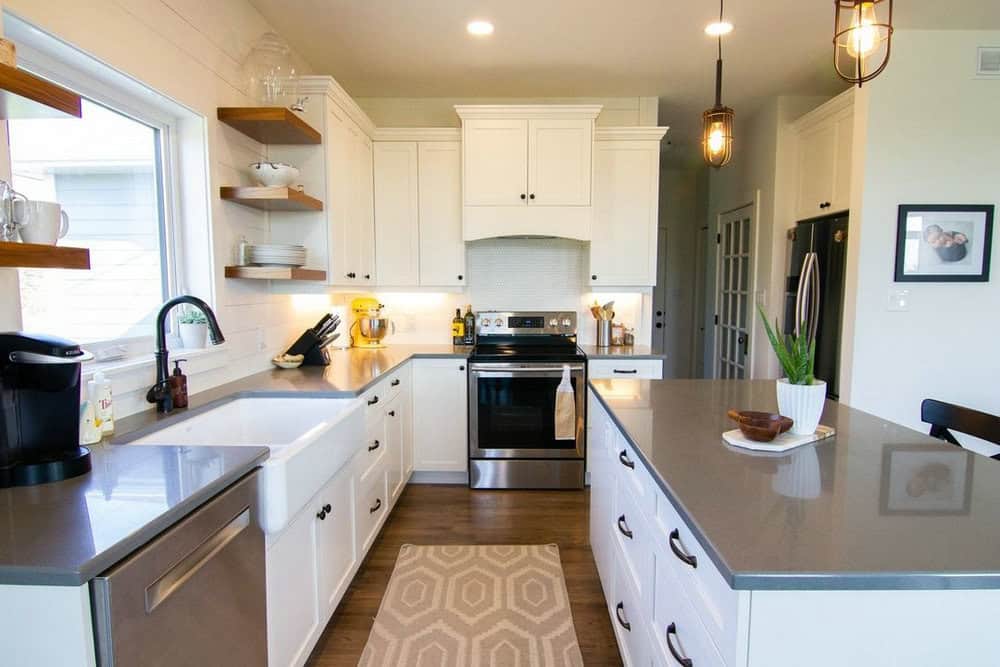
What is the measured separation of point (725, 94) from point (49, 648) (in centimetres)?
440

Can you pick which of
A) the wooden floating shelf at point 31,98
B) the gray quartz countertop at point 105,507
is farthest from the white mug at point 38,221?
the gray quartz countertop at point 105,507

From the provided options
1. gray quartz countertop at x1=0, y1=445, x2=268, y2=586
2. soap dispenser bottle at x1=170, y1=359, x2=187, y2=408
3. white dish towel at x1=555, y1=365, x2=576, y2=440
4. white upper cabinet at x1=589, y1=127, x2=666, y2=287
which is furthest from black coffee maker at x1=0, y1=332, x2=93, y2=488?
white upper cabinet at x1=589, y1=127, x2=666, y2=287

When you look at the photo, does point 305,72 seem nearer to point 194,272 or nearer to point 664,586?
point 194,272

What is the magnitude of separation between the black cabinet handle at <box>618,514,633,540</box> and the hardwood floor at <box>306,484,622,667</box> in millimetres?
548

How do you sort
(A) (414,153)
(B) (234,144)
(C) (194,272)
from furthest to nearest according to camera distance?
(A) (414,153) → (B) (234,144) → (C) (194,272)

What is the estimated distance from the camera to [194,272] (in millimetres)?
2174

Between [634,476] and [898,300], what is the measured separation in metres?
2.38

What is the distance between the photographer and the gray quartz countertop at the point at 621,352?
3.29m

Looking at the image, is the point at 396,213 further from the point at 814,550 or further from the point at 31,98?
the point at 814,550

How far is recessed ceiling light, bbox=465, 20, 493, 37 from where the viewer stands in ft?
8.82

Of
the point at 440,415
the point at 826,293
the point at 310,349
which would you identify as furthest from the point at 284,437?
the point at 826,293

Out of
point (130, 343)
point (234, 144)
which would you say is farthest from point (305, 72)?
point (130, 343)

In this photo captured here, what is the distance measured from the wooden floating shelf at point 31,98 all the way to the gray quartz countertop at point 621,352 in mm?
2732

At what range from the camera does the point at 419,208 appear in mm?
3576
